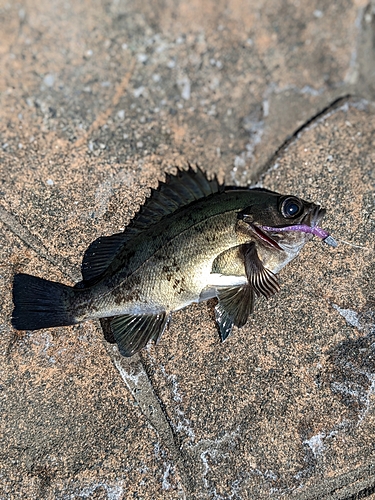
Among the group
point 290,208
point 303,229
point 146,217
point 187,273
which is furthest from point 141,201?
point 303,229

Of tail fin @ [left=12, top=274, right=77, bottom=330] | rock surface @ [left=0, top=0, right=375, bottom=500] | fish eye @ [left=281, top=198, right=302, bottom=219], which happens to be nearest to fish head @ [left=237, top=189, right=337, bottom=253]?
fish eye @ [left=281, top=198, right=302, bottom=219]

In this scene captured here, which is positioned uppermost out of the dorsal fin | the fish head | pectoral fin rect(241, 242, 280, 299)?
the fish head

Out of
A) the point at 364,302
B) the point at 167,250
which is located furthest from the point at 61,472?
the point at 364,302

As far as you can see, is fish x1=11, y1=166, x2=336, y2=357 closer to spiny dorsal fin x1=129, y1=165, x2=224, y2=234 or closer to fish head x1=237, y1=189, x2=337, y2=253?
fish head x1=237, y1=189, x2=337, y2=253

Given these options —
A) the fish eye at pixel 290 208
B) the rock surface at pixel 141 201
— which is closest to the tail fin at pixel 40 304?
the rock surface at pixel 141 201

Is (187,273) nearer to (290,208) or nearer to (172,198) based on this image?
(172,198)

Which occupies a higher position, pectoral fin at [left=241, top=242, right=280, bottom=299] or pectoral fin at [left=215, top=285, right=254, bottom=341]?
pectoral fin at [left=241, top=242, right=280, bottom=299]
